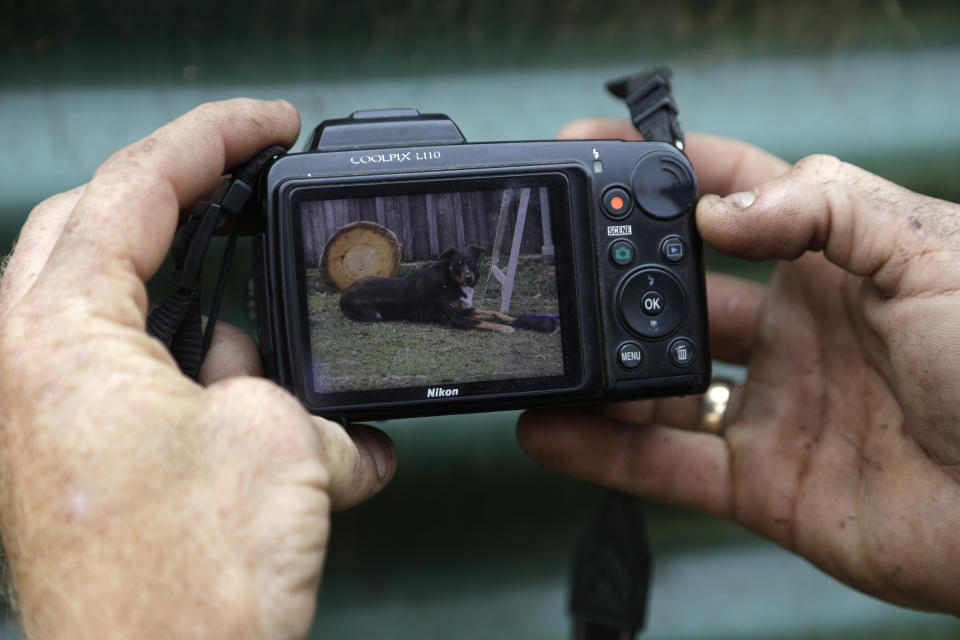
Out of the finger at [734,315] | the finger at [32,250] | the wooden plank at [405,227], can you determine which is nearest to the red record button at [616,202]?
the wooden plank at [405,227]

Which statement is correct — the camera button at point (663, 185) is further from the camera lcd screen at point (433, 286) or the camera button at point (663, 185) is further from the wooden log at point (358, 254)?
the wooden log at point (358, 254)

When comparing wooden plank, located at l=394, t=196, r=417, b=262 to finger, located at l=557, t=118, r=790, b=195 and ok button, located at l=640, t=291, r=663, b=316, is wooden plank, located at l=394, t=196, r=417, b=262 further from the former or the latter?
finger, located at l=557, t=118, r=790, b=195

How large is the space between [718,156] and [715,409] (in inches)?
14.6

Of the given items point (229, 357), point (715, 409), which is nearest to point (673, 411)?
point (715, 409)

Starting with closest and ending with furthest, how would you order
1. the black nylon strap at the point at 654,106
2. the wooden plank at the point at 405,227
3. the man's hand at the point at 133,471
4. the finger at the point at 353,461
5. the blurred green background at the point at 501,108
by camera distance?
1. the man's hand at the point at 133,471
2. the finger at the point at 353,461
3. the wooden plank at the point at 405,227
4. the black nylon strap at the point at 654,106
5. the blurred green background at the point at 501,108

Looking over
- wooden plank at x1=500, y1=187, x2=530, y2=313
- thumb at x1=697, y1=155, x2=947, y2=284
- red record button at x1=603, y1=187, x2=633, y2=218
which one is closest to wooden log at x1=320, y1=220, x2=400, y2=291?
wooden plank at x1=500, y1=187, x2=530, y2=313

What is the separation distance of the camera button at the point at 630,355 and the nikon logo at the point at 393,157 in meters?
0.30

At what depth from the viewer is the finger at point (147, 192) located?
0.68 m

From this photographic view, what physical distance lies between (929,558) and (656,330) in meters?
0.42

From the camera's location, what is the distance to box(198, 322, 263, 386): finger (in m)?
0.86

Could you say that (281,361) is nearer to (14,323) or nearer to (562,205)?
(14,323)

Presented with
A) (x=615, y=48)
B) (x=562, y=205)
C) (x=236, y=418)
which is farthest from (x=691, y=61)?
(x=236, y=418)

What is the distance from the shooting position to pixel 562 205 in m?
0.85

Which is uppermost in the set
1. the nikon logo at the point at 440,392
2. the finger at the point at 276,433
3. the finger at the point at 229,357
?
the finger at the point at 276,433
